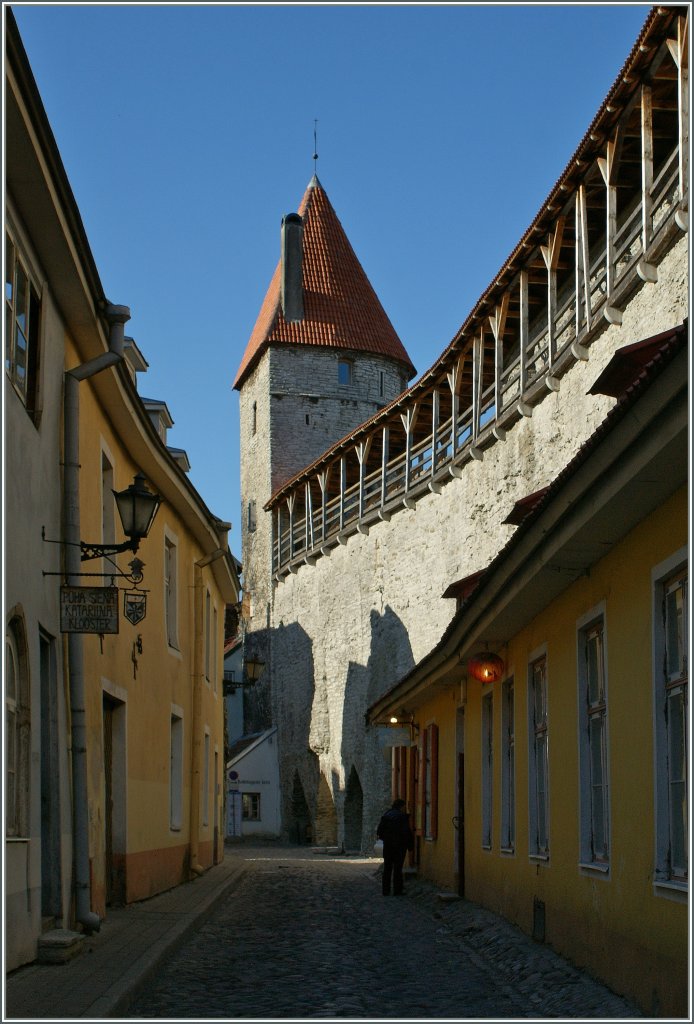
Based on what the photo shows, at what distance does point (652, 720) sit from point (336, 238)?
5056 cm

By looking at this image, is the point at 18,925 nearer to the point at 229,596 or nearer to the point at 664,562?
the point at 664,562

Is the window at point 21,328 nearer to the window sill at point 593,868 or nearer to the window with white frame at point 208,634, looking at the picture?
the window sill at point 593,868

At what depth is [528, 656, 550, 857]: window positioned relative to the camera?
9.25m

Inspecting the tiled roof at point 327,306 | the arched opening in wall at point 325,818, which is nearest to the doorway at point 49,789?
the arched opening in wall at point 325,818

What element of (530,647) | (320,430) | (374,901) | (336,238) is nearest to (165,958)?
(530,647)

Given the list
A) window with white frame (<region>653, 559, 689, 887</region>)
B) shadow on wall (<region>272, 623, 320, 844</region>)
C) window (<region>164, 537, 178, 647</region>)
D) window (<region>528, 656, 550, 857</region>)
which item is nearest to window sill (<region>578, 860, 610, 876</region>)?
window with white frame (<region>653, 559, 689, 887</region>)

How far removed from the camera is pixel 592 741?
25.0 ft

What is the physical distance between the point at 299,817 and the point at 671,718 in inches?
1514

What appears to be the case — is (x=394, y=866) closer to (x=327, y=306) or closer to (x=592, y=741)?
(x=592, y=741)

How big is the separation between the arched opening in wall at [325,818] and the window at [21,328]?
Answer: 3231 cm

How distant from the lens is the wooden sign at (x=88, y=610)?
26.9 feet

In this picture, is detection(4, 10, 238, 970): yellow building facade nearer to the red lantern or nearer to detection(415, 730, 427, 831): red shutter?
the red lantern

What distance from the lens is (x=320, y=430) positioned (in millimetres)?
51625

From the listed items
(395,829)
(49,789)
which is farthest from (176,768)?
A: (49,789)
